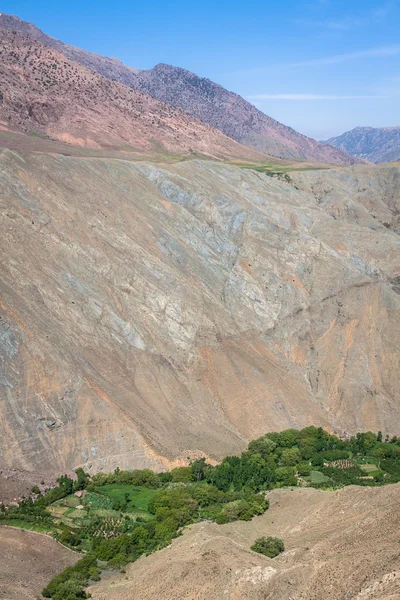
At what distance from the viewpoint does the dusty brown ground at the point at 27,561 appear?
103 ft

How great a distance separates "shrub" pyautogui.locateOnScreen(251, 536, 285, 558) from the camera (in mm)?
32719

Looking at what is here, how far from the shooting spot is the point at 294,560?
30.5 meters

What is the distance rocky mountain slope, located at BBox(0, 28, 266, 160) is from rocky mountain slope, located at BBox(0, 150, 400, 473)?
17.4 metres

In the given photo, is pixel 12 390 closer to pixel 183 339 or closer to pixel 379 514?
pixel 183 339

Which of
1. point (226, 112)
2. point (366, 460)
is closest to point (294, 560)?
point (366, 460)

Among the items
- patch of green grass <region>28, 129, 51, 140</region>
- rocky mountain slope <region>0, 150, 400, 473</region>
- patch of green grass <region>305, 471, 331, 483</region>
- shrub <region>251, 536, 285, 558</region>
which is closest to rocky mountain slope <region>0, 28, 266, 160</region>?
patch of green grass <region>28, 129, 51, 140</region>

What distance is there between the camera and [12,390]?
45.2 m

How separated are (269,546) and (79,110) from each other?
72.7 metres

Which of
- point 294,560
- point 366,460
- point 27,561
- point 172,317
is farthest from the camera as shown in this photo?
point 172,317

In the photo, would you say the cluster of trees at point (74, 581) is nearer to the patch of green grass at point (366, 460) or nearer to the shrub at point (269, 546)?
the shrub at point (269, 546)

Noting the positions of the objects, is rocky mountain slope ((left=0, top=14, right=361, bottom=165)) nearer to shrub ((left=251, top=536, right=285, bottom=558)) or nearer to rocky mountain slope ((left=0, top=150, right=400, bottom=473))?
rocky mountain slope ((left=0, top=150, right=400, bottom=473))

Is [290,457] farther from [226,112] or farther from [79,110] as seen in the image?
[226,112]

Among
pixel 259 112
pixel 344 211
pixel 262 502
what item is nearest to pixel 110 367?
pixel 262 502

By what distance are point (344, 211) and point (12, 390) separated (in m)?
55.4
